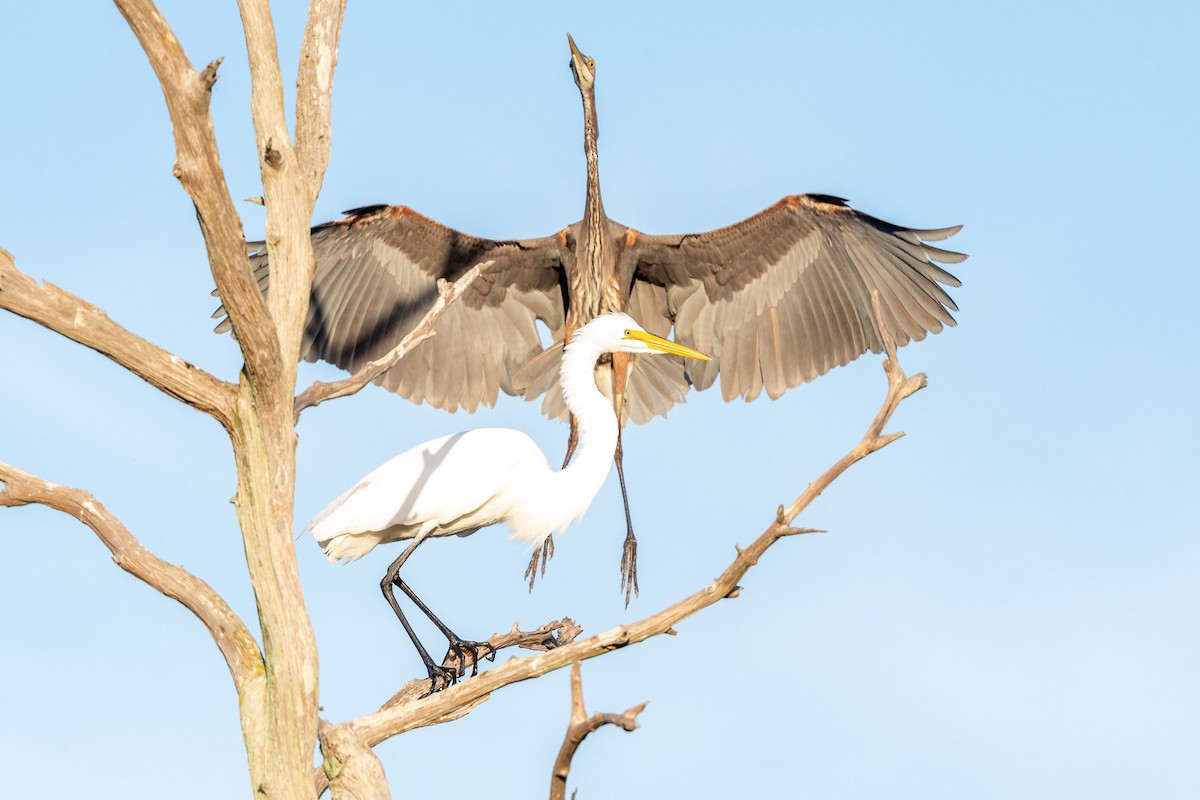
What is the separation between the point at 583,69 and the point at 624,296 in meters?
1.79

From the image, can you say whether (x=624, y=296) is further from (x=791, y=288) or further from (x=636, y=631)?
(x=636, y=631)

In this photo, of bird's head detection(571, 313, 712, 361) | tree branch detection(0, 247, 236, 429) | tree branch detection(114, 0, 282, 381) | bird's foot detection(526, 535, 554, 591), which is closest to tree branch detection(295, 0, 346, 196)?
tree branch detection(114, 0, 282, 381)

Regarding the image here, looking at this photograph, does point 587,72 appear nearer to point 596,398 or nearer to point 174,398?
point 596,398

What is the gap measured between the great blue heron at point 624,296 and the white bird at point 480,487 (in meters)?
2.21

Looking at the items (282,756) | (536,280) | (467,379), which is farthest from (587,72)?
(282,756)

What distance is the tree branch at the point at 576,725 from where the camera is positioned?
3.81 meters

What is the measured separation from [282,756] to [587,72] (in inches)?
263

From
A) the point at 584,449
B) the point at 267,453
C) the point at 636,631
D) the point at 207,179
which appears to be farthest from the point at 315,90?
the point at 584,449

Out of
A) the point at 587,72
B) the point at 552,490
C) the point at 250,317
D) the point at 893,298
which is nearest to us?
the point at 250,317

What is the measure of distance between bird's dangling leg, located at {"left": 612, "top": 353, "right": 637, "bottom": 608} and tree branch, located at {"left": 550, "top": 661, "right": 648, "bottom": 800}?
187 inches

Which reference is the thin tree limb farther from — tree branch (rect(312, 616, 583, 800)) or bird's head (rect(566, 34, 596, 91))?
bird's head (rect(566, 34, 596, 91))

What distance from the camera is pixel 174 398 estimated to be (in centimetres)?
468

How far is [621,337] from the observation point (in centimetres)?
730

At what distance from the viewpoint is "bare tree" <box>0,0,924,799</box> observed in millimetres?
4508
